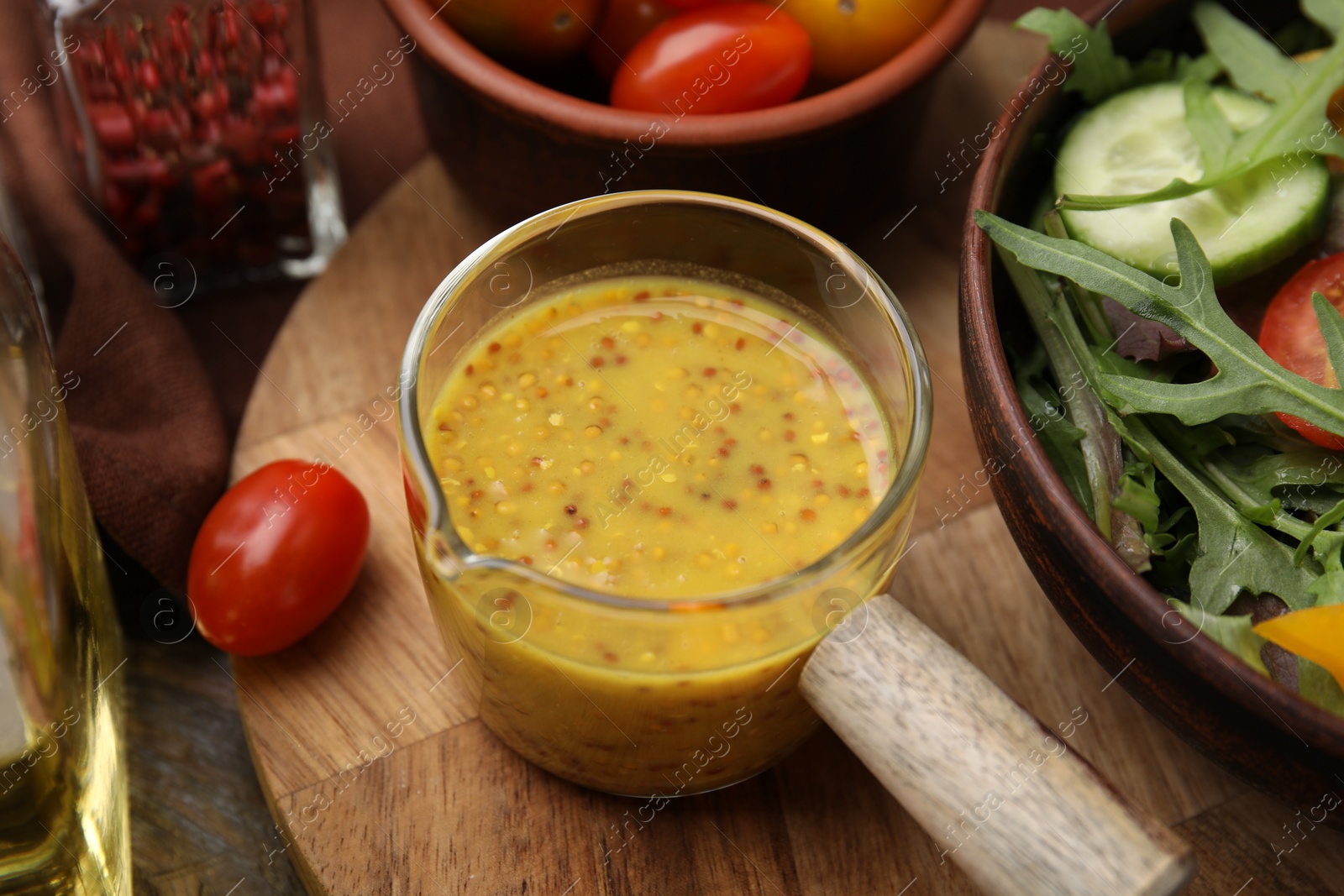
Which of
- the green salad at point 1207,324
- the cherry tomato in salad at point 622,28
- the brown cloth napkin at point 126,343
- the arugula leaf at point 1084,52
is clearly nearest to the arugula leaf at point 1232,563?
the green salad at point 1207,324

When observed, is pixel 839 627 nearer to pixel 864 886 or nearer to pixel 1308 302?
pixel 864 886

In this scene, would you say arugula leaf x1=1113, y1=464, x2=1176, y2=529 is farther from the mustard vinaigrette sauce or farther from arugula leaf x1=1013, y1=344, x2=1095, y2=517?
the mustard vinaigrette sauce

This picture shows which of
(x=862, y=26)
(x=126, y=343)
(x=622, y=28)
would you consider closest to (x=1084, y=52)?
(x=862, y=26)

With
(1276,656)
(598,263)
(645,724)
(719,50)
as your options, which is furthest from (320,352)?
(1276,656)

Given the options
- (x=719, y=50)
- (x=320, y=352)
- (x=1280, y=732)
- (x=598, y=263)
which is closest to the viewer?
(x=1280, y=732)

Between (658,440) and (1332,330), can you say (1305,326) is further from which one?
(658,440)
